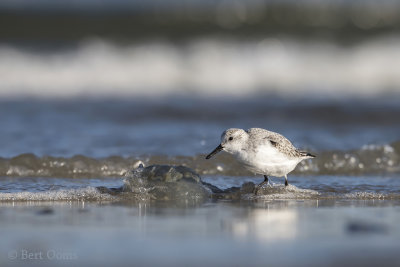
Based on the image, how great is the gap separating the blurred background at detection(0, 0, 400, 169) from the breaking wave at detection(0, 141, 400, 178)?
0.68 ft

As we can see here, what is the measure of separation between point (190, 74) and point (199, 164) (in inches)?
301

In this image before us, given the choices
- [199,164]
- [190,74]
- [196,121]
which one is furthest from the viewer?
[190,74]

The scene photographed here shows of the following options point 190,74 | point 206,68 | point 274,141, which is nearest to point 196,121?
point 274,141

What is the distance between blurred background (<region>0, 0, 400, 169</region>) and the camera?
8.64 meters

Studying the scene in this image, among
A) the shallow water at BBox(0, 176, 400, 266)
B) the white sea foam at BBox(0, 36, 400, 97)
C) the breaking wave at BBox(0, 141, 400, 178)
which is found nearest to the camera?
the shallow water at BBox(0, 176, 400, 266)

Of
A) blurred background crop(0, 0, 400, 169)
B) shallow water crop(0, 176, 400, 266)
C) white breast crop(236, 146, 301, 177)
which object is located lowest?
shallow water crop(0, 176, 400, 266)

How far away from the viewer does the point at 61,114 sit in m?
10.1

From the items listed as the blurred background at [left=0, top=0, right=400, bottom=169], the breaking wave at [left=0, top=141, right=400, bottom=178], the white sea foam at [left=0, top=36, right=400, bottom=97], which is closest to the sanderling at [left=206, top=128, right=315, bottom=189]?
the breaking wave at [left=0, top=141, right=400, bottom=178]

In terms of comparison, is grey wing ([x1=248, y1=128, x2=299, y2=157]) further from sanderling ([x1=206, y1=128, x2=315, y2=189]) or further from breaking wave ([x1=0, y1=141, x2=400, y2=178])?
breaking wave ([x1=0, y1=141, x2=400, y2=178])

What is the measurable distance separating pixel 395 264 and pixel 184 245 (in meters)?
1.21

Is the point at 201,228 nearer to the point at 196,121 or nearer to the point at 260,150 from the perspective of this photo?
the point at 260,150

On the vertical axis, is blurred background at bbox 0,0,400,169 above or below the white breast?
above

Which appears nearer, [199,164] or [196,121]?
[199,164]

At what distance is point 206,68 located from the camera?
49.2ft
